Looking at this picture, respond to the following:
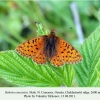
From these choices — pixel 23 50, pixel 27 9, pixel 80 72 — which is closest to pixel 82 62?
pixel 80 72
